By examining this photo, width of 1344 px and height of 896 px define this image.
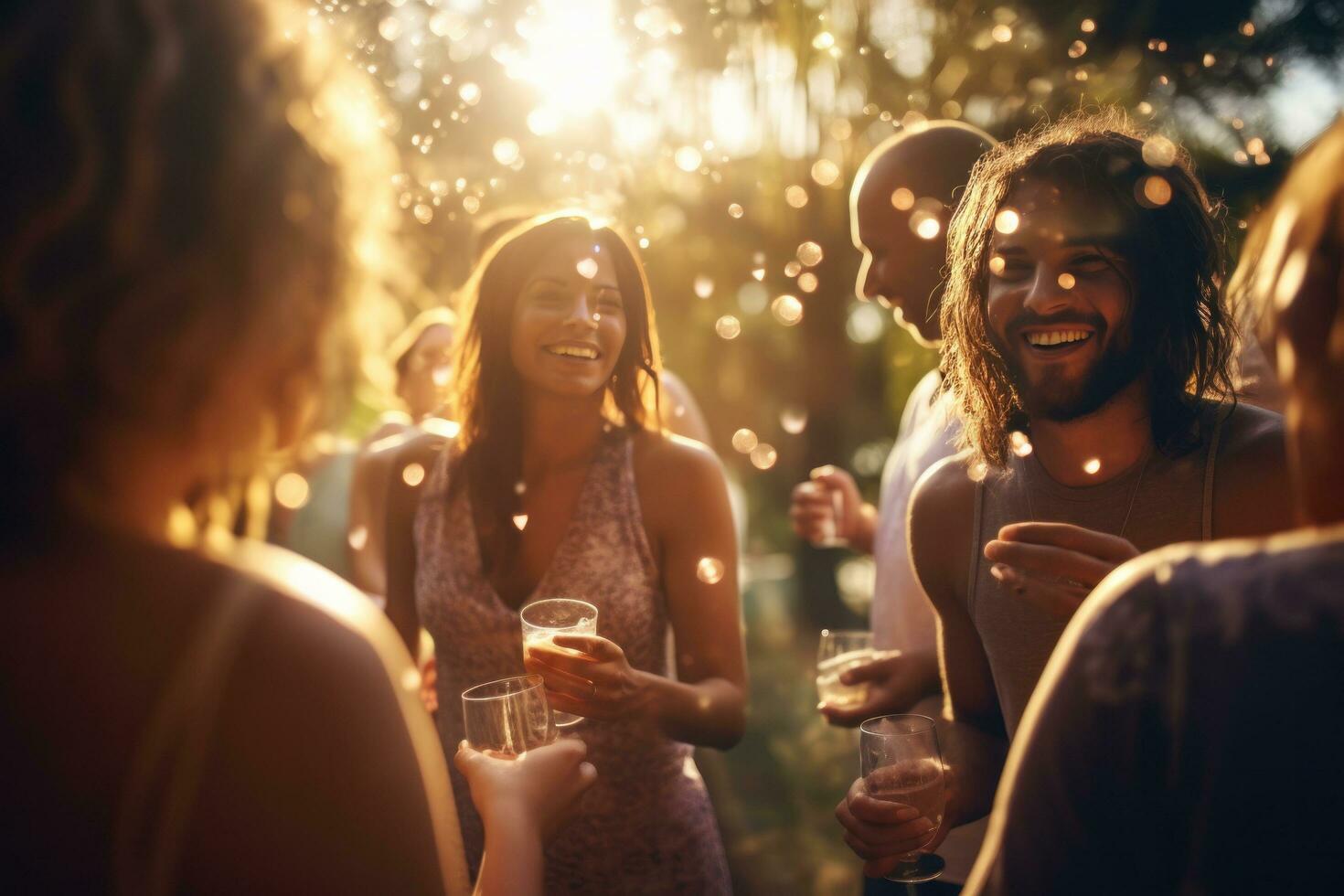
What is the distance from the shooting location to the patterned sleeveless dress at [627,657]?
265cm

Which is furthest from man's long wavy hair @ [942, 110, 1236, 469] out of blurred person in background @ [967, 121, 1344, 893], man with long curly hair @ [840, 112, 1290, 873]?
blurred person in background @ [967, 121, 1344, 893]

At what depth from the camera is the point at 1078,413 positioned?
2348 mm

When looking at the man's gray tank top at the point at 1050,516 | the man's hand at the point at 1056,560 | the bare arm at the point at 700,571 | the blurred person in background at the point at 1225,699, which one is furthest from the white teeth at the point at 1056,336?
the blurred person in background at the point at 1225,699

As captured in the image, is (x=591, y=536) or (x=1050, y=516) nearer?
(x=1050, y=516)

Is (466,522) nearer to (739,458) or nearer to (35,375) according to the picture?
(35,375)

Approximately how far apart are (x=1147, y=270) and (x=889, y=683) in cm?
133

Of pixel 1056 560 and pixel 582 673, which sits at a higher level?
pixel 1056 560

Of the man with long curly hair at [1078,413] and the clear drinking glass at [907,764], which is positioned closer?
the clear drinking glass at [907,764]

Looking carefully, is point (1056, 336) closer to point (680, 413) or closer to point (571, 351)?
point (571, 351)

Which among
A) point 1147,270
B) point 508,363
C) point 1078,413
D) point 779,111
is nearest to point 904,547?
point 1078,413

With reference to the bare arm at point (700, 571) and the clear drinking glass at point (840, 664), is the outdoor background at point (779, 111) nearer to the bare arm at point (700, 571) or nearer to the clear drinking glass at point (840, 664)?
the bare arm at point (700, 571)

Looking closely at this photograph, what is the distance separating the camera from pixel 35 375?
991mm

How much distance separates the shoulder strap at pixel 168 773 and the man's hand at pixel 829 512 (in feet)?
8.79

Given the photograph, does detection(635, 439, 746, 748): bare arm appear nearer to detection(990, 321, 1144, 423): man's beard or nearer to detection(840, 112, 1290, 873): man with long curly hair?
detection(840, 112, 1290, 873): man with long curly hair
